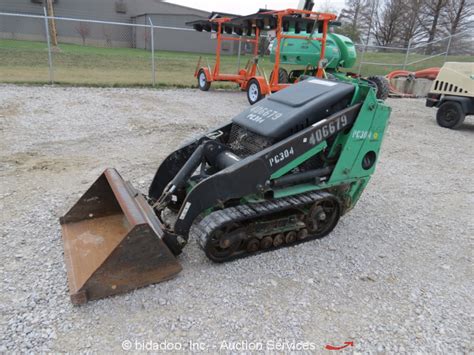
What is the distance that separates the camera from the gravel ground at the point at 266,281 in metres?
2.52

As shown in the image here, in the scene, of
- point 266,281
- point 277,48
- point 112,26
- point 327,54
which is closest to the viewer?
point 266,281

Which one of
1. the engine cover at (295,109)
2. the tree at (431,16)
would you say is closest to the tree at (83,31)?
the tree at (431,16)

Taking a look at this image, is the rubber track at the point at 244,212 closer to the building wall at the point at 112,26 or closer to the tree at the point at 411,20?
the building wall at the point at 112,26

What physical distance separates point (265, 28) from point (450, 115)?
17.0 feet

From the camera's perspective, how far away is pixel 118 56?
76.2ft

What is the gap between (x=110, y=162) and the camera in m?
5.37

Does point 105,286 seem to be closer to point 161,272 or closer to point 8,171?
point 161,272

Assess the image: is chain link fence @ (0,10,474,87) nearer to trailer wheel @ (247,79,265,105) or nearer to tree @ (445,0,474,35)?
trailer wheel @ (247,79,265,105)

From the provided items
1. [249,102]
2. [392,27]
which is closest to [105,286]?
[249,102]

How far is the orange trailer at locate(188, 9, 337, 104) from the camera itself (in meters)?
9.59

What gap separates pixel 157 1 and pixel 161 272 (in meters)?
47.7

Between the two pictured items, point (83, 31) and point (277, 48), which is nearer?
point (277, 48)

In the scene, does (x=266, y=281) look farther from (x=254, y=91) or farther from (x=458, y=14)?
(x=458, y=14)

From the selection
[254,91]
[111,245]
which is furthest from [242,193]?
[254,91]
